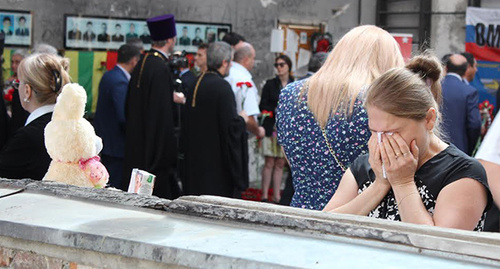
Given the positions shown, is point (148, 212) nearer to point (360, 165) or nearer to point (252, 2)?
point (360, 165)

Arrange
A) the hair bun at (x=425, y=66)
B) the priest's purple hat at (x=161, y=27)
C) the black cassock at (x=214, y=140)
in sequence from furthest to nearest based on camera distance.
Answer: the priest's purple hat at (x=161, y=27) → the black cassock at (x=214, y=140) → the hair bun at (x=425, y=66)

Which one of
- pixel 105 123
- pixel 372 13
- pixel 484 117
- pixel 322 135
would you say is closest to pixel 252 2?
pixel 372 13

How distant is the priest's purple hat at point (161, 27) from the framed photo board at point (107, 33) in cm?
375

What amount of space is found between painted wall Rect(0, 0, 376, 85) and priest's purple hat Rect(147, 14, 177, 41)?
3688 millimetres

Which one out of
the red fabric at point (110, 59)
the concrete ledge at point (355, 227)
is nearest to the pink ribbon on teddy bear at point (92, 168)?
the concrete ledge at point (355, 227)

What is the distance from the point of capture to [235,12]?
475 inches

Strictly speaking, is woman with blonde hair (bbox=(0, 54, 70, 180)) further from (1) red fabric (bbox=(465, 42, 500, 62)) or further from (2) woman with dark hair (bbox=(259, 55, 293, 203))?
(1) red fabric (bbox=(465, 42, 500, 62))

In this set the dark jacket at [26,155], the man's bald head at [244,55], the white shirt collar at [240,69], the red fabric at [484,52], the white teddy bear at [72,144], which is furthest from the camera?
the red fabric at [484,52]

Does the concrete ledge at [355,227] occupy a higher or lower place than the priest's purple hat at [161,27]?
lower

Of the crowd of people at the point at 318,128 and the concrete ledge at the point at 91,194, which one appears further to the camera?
the crowd of people at the point at 318,128

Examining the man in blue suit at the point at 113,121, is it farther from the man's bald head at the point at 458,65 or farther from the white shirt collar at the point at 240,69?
the man's bald head at the point at 458,65

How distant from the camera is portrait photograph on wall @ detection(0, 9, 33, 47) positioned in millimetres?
10273

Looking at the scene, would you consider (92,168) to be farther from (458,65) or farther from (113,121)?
(458,65)

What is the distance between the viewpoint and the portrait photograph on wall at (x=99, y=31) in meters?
10.8
